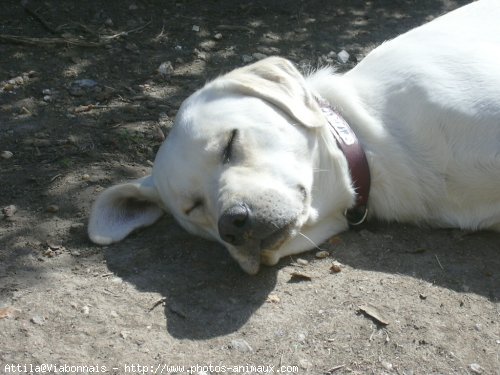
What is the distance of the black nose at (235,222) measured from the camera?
3.38 metres

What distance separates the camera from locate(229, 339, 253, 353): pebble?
126 inches

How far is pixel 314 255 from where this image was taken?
3979 mm

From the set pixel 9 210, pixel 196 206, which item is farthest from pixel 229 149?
pixel 9 210

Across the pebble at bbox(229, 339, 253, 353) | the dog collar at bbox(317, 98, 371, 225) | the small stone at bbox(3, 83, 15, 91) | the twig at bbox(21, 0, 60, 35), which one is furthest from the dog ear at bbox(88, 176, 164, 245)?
the twig at bbox(21, 0, 60, 35)

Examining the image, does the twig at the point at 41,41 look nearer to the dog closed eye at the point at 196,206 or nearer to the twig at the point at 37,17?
the twig at the point at 37,17

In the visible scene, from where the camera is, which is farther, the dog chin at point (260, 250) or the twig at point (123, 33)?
the twig at point (123, 33)

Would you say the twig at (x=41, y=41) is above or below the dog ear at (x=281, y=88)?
below

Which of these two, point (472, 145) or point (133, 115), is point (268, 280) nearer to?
point (472, 145)

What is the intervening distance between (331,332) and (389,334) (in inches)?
10.1

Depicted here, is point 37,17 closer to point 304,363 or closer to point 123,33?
point 123,33

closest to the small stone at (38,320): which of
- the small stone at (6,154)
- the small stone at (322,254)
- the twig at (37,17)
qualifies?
the small stone at (322,254)

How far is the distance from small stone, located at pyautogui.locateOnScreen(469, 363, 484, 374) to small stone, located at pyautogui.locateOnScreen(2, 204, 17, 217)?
9.03 feet

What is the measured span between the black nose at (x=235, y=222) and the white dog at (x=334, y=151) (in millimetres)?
131

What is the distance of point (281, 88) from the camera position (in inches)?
163
